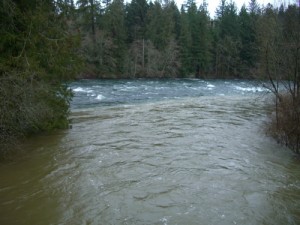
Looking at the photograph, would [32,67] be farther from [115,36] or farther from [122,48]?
[115,36]

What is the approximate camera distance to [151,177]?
8062mm

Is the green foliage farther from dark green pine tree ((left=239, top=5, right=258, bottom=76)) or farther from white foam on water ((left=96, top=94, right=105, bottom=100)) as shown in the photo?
dark green pine tree ((left=239, top=5, right=258, bottom=76))

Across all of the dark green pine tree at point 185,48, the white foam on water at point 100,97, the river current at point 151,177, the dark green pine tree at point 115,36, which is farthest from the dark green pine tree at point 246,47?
the river current at point 151,177

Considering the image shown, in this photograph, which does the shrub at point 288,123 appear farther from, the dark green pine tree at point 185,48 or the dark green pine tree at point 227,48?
the dark green pine tree at point 227,48

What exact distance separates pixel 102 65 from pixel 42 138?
34567 mm

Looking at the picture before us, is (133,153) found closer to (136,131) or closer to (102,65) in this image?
(136,131)

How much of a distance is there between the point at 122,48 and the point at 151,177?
135 feet

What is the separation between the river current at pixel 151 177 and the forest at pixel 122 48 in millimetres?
1152

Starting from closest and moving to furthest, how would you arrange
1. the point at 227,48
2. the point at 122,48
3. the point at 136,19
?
1. the point at 122,48
2. the point at 136,19
3. the point at 227,48

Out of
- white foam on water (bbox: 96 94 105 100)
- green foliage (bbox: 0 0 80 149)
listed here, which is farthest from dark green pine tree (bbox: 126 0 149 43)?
green foliage (bbox: 0 0 80 149)

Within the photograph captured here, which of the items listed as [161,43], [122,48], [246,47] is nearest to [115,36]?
[122,48]

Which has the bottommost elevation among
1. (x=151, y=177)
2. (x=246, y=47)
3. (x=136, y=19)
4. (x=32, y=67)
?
(x=151, y=177)

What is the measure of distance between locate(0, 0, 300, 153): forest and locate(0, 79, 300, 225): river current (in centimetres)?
115

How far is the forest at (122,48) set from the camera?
30.5ft
